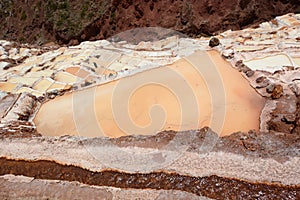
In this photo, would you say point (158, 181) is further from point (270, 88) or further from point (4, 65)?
point (4, 65)

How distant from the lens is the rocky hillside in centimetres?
1298

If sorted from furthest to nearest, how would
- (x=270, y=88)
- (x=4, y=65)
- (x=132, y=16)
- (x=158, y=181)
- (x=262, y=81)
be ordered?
(x=132, y=16) < (x=4, y=65) < (x=262, y=81) < (x=270, y=88) < (x=158, y=181)

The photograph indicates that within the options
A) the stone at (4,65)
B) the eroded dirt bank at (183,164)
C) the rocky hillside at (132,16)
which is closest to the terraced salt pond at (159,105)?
the eroded dirt bank at (183,164)

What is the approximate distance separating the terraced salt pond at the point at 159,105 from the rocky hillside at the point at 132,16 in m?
5.09

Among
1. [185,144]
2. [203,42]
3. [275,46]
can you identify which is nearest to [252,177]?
[185,144]

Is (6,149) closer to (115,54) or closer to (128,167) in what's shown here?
(128,167)

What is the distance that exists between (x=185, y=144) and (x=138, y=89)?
9.28 ft

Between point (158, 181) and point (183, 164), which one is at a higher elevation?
point (183, 164)

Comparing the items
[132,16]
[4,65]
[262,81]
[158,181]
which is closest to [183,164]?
[158,181]

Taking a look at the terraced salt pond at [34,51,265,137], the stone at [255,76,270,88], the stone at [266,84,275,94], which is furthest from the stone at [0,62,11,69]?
the stone at [266,84,275,94]

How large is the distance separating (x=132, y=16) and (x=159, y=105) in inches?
303

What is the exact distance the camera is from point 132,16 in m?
13.8

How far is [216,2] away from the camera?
12797mm

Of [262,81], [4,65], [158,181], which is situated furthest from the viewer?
[4,65]
